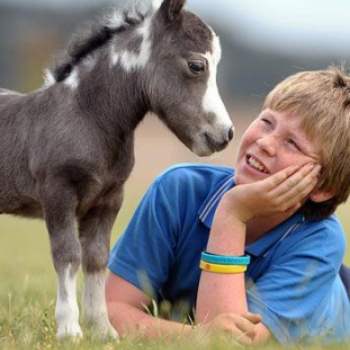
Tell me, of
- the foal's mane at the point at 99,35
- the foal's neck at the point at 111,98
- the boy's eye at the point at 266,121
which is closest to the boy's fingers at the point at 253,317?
the boy's eye at the point at 266,121

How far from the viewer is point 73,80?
471 centimetres

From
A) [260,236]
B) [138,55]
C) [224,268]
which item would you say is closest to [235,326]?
[224,268]

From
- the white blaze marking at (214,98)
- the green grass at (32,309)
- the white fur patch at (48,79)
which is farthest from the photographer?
the white fur patch at (48,79)

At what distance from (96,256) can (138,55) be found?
99 centimetres

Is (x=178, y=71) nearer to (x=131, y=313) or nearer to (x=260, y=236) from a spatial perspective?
(x=260, y=236)

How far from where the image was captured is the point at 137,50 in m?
4.60

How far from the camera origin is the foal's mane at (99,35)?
187 inches

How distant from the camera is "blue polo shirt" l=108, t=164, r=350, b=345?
14.4ft

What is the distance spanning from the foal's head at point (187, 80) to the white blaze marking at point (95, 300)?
2.59ft

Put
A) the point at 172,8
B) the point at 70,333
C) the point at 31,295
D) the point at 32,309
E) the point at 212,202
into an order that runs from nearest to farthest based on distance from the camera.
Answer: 1. the point at 70,333
2. the point at 172,8
3. the point at 212,202
4. the point at 32,309
5. the point at 31,295

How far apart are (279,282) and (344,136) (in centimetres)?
77

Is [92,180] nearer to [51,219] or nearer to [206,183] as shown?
[51,219]

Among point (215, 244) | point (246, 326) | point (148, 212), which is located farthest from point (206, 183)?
point (246, 326)

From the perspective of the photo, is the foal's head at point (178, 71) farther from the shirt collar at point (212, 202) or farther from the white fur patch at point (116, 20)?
the shirt collar at point (212, 202)
